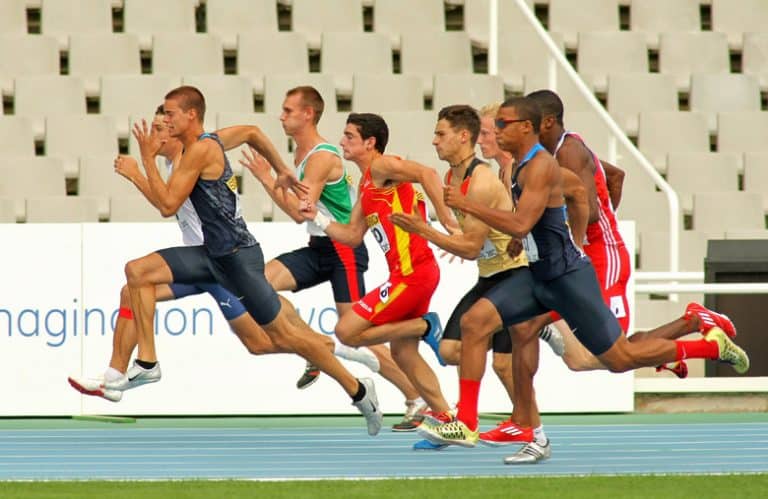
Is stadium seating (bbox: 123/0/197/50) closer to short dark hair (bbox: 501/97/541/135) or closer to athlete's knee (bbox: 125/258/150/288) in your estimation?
athlete's knee (bbox: 125/258/150/288)

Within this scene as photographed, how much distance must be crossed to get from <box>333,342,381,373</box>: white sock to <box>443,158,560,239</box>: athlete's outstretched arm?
2749 mm

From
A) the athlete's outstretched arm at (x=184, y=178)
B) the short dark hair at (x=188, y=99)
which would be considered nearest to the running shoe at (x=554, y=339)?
the athlete's outstretched arm at (x=184, y=178)

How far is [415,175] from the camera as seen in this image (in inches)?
398

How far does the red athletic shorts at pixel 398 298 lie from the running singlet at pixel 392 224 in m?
0.05

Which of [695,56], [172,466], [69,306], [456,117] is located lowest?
[172,466]

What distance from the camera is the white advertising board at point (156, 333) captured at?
40.4 feet

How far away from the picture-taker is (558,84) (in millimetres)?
17438

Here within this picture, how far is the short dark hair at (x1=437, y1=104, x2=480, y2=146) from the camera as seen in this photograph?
995 cm

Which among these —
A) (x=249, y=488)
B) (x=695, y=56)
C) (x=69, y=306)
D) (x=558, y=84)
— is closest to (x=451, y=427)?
(x=249, y=488)

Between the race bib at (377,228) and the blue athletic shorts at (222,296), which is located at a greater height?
the race bib at (377,228)

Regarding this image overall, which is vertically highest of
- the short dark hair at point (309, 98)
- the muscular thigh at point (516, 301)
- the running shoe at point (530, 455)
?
the short dark hair at point (309, 98)

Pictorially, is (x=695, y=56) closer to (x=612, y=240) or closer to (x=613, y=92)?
(x=613, y=92)

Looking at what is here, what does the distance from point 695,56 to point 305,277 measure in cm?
832

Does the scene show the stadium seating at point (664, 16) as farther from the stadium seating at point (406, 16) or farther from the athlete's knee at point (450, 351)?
the athlete's knee at point (450, 351)
